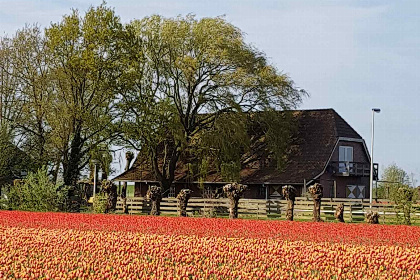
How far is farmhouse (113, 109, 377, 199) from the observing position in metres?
59.6

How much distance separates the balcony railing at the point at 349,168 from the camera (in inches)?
2400

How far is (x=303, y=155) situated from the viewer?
6119 centimetres

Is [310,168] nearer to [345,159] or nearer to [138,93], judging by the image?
[345,159]

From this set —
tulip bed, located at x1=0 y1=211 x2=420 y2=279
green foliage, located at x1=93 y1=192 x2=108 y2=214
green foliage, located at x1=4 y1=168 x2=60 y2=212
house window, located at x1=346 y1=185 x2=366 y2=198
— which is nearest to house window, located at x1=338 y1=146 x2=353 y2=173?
house window, located at x1=346 y1=185 x2=366 y2=198

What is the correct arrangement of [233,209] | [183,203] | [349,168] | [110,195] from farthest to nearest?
1. [349,168]
2. [110,195]
3. [183,203]
4. [233,209]

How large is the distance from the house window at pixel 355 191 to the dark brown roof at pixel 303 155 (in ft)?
13.4

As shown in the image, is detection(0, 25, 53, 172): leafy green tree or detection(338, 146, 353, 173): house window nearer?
detection(0, 25, 53, 172): leafy green tree

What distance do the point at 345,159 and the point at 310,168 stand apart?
509 centimetres

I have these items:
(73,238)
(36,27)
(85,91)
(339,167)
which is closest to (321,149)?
(339,167)

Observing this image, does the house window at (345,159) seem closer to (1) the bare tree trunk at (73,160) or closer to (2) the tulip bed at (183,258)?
(1) the bare tree trunk at (73,160)

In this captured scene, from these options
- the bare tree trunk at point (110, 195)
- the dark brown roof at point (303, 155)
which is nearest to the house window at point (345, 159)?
the dark brown roof at point (303, 155)

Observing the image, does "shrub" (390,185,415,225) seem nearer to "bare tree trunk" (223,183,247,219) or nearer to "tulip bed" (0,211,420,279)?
"bare tree trunk" (223,183,247,219)

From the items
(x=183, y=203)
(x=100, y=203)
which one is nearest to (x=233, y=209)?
(x=183, y=203)

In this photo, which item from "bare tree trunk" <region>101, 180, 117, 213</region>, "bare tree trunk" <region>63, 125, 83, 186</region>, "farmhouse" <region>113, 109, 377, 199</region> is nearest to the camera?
"bare tree trunk" <region>101, 180, 117, 213</region>
